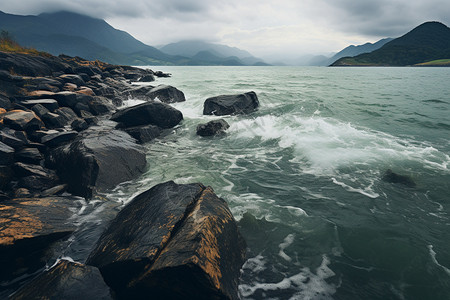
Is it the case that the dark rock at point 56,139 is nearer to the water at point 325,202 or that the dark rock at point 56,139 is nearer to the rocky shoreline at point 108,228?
the rocky shoreline at point 108,228

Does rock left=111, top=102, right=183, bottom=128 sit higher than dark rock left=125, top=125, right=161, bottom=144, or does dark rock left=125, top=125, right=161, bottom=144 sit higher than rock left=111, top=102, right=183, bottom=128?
rock left=111, top=102, right=183, bottom=128

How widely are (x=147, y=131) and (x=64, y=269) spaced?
38.2 ft

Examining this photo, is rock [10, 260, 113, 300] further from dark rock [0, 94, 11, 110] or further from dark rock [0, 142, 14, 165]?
dark rock [0, 94, 11, 110]

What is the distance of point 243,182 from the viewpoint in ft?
32.9

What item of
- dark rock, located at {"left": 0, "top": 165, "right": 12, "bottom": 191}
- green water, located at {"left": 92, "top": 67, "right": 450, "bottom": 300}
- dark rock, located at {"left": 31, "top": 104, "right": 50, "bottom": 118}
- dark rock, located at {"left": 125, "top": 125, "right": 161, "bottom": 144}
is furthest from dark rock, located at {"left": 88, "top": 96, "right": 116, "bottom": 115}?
dark rock, located at {"left": 0, "top": 165, "right": 12, "bottom": 191}

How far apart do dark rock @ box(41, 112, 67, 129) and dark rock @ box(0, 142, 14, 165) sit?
5.13 m

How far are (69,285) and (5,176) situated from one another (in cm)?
657

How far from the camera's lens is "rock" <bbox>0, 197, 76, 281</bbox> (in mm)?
4863

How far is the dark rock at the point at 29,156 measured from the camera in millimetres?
9121

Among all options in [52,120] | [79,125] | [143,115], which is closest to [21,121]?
[52,120]

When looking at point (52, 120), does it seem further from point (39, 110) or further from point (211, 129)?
point (211, 129)

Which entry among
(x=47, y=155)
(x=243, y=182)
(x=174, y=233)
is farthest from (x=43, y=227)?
(x=243, y=182)

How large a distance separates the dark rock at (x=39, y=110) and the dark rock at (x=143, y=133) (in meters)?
4.64

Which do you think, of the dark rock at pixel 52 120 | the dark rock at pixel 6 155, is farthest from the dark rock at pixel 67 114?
the dark rock at pixel 6 155
